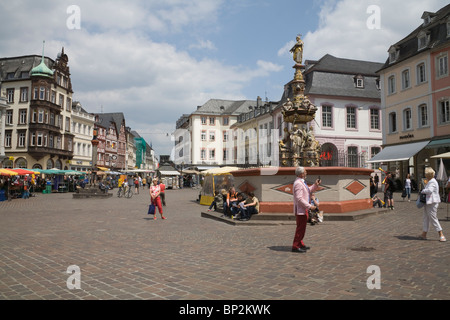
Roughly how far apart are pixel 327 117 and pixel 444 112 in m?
14.9

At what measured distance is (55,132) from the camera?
2122 inches

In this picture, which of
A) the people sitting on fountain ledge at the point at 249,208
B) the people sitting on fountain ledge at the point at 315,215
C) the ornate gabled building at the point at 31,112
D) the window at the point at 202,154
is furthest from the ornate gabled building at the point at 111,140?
the people sitting on fountain ledge at the point at 315,215

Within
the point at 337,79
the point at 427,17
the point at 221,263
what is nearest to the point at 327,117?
the point at 337,79

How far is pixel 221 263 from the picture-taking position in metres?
6.46

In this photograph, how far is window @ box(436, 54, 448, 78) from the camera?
26.2 m

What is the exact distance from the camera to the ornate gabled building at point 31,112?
50.7 m

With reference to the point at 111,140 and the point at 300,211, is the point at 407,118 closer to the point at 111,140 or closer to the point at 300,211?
the point at 300,211

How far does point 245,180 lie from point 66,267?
337 inches

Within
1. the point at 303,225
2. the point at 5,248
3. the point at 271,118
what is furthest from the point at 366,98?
the point at 5,248

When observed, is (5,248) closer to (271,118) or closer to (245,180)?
(245,180)

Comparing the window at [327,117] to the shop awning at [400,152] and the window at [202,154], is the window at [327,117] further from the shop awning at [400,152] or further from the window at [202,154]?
the window at [202,154]

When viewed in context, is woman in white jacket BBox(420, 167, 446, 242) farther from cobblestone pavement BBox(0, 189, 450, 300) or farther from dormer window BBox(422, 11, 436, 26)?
dormer window BBox(422, 11, 436, 26)

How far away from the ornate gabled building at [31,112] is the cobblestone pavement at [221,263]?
4522 cm

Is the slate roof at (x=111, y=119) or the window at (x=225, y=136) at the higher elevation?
the slate roof at (x=111, y=119)
